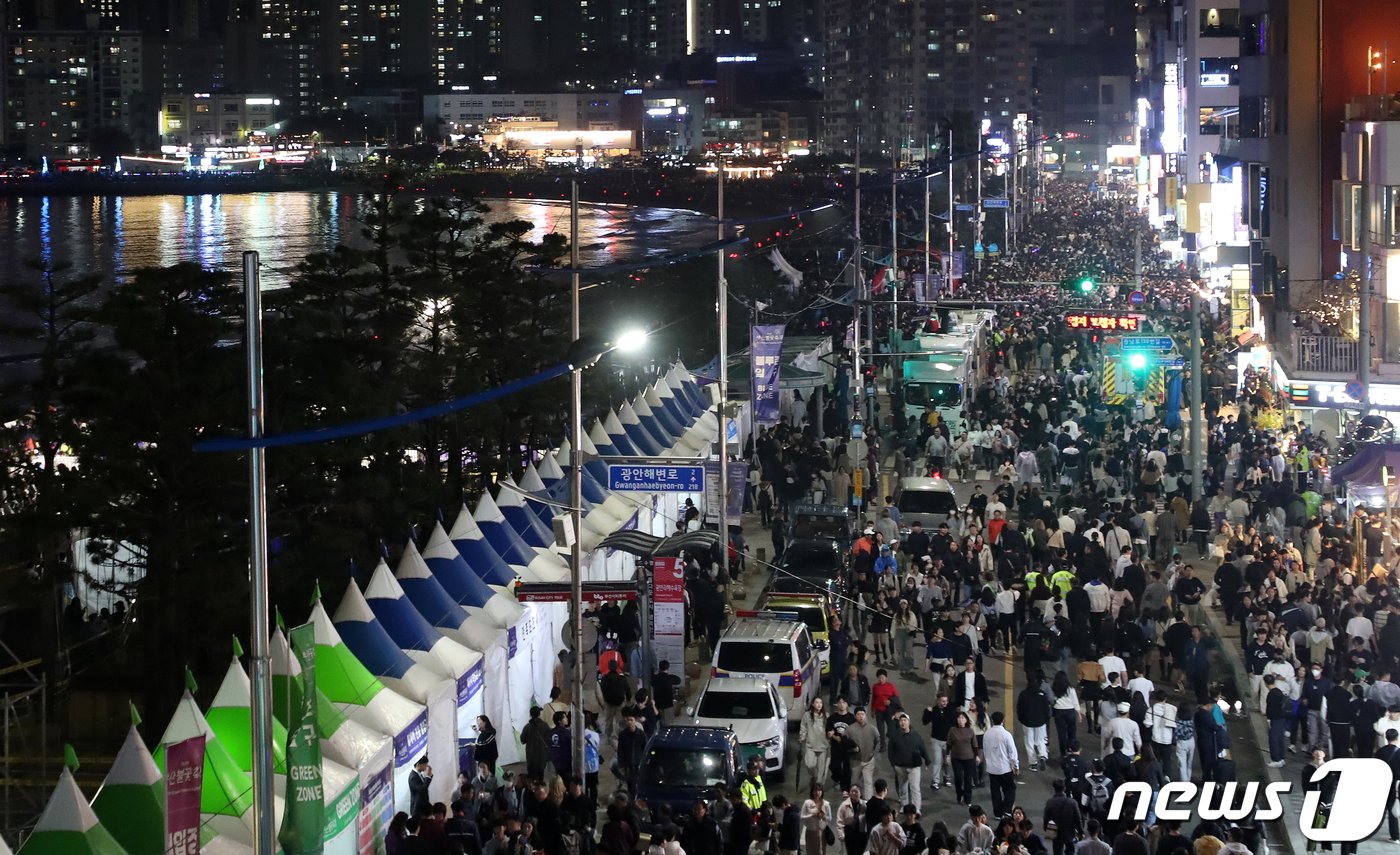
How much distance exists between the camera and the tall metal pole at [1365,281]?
2862cm

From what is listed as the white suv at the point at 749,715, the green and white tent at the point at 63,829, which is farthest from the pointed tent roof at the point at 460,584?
the green and white tent at the point at 63,829

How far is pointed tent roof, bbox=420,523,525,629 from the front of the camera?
756 inches

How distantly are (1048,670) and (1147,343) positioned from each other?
15.2 meters

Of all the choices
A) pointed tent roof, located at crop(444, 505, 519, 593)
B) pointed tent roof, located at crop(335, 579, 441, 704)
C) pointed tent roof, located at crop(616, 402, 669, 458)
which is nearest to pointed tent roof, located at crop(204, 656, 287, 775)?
pointed tent roof, located at crop(335, 579, 441, 704)

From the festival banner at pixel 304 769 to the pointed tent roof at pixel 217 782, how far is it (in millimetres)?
582

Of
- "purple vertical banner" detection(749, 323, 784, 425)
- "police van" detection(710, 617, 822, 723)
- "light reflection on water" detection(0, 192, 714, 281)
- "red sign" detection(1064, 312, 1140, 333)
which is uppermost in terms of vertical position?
"light reflection on water" detection(0, 192, 714, 281)

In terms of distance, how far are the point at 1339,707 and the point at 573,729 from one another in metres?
7.31

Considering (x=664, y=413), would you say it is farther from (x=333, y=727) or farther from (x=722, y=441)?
(x=333, y=727)

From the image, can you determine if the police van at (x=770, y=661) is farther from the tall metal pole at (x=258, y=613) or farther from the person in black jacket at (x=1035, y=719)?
the tall metal pole at (x=258, y=613)

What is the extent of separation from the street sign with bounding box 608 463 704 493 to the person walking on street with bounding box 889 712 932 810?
637cm

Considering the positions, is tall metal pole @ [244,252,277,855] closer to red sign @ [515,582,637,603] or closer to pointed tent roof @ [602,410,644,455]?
red sign @ [515,582,637,603]

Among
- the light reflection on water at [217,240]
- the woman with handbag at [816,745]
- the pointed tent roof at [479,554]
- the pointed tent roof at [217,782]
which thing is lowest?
the woman with handbag at [816,745]

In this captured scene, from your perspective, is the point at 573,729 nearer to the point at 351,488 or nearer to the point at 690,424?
the point at 351,488

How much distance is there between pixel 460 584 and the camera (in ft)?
64.2
